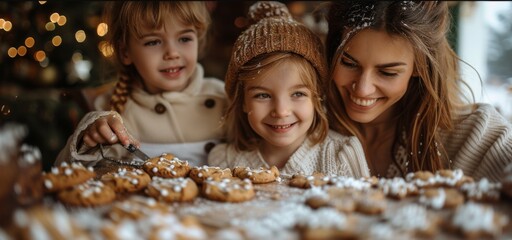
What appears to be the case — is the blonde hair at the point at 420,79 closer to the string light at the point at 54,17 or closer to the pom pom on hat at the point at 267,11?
the pom pom on hat at the point at 267,11

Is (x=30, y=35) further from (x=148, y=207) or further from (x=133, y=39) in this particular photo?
(x=148, y=207)

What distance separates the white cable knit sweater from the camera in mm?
1612

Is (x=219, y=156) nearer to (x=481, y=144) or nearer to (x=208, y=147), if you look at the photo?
(x=208, y=147)

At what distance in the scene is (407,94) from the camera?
1.75 meters

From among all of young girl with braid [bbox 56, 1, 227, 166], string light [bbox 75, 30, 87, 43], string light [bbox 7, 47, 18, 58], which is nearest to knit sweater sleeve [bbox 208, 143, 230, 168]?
young girl with braid [bbox 56, 1, 227, 166]

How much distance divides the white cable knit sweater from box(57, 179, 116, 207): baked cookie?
2.50ft

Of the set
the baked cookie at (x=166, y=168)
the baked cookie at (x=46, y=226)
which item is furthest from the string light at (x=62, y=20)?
the baked cookie at (x=46, y=226)

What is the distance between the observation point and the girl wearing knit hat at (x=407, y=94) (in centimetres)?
153

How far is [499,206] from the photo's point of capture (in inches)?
37.1

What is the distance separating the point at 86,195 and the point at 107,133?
540 mm

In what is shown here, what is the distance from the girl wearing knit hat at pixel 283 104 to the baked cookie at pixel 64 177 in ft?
2.16

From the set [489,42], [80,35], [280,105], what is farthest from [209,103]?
[489,42]

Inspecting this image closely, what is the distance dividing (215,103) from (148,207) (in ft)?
3.88

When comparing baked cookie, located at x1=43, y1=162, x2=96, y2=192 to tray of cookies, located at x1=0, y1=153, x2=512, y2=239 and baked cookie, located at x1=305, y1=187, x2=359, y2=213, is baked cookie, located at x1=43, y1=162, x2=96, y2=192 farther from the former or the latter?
baked cookie, located at x1=305, y1=187, x2=359, y2=213
